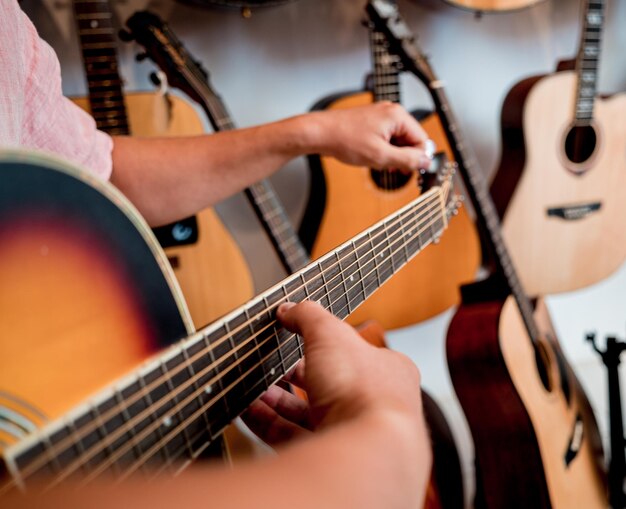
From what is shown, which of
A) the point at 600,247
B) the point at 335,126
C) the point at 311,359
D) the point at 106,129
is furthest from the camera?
the point at 600,247

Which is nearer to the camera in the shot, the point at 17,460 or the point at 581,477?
the point at 17,460

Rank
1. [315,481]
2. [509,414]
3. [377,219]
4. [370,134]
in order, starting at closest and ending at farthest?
[315,481] → [370,134] → [509,414] → [377,219]

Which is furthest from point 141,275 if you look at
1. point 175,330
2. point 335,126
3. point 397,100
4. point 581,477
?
point 581,477

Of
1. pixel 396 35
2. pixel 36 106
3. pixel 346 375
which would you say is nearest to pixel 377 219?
pixel 396 35

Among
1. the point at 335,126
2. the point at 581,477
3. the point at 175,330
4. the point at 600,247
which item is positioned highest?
the point at 335,126

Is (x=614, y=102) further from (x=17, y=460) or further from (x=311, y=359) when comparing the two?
(x=17, y=460)

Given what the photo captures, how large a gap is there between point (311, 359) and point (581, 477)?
1.03m

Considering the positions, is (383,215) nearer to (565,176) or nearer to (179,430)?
(565,176)

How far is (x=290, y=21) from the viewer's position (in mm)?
1187

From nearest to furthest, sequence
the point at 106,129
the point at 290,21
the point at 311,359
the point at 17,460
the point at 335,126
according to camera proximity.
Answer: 1. the point at 17,460
2. the point at 311,359
3. the point at 335,126
4. the point at 106,129
5. the point at 290,21

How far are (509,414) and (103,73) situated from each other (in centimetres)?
90

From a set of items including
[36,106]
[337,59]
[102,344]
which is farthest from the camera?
[337,59]

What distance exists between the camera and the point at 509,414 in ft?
3.39

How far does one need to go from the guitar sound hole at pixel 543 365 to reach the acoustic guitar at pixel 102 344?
0.84 metres
